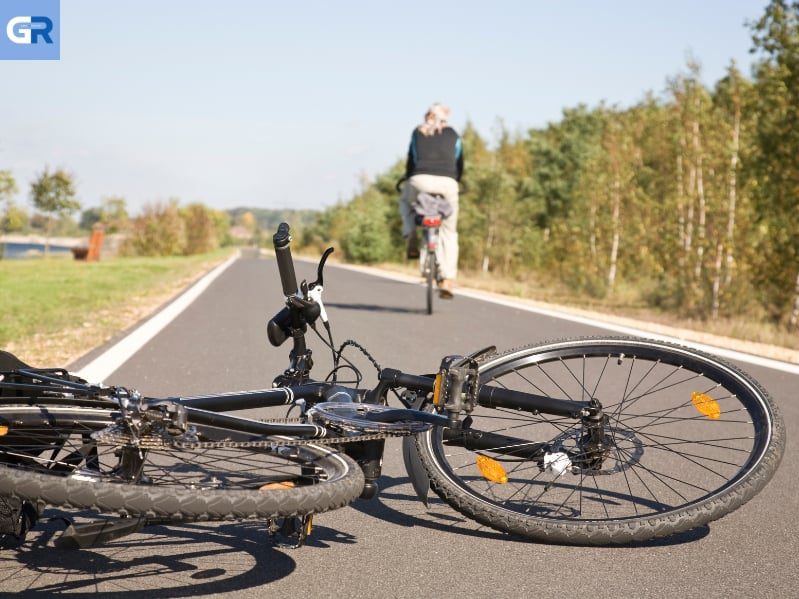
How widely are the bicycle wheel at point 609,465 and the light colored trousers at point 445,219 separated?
7.61 metres

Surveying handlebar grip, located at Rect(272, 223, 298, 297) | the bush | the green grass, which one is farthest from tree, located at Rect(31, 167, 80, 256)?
handlebar grip, located at Rect(272, 223, 298, 297)

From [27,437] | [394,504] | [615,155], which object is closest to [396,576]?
[394,504]

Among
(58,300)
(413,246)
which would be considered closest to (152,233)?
(58,300)

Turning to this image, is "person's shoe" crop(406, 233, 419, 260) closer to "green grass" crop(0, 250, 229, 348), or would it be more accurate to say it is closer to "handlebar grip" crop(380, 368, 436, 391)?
"green grass" crop(0, 250, 229, 348)

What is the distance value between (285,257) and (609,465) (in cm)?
147

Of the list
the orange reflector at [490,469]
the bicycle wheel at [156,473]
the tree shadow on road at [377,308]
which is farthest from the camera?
the tree shadow on road at [377,308]

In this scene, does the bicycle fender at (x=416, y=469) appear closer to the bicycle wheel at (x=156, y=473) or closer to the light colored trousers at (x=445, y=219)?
the bicycle wheel at (x=156, y=473)

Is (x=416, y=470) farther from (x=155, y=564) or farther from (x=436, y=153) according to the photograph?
(x=436, y=153)

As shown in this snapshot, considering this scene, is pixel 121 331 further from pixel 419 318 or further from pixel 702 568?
pixel 702 568

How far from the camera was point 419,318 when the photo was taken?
41.5 feet

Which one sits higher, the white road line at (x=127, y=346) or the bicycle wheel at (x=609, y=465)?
the bicycle wheel at (x=609, y=465)

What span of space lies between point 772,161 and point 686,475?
39.5ft

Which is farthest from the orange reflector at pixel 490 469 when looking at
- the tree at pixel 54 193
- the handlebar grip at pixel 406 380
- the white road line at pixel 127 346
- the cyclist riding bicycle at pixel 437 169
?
the tree at pixel 54 193

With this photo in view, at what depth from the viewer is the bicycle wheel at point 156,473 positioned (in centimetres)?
237
